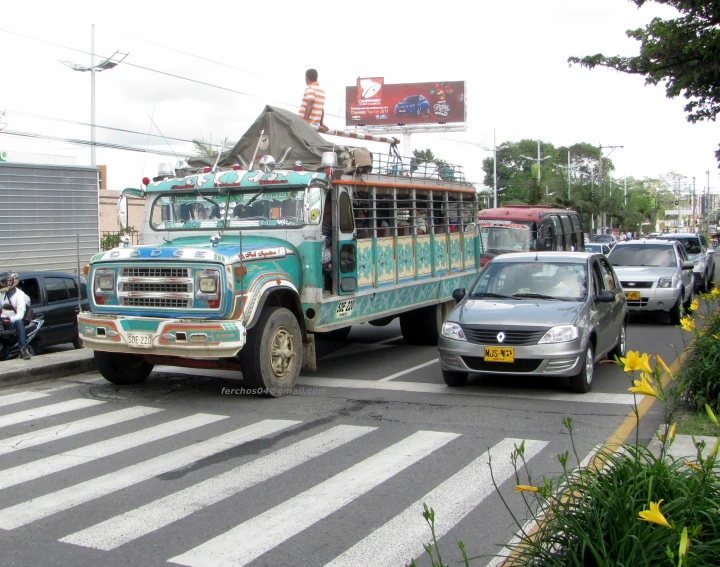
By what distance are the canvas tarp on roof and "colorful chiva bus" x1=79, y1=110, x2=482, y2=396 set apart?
569 mm

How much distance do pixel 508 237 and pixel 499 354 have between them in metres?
11.9

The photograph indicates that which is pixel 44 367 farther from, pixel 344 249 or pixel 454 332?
pixel 454 332

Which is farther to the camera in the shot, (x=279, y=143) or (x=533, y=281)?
(x=279, y=143)

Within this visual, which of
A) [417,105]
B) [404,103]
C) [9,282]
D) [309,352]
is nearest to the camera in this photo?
[309,352]

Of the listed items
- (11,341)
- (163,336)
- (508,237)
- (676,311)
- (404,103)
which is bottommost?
(676,311)

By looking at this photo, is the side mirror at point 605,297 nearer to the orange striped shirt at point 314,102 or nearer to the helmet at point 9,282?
the orange striped shirt at point 314,102

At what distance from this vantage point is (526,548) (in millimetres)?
3355

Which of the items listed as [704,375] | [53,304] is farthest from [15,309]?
[704,375]

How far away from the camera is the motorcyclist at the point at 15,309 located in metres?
11.6

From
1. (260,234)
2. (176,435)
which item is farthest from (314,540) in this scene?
(260,234)

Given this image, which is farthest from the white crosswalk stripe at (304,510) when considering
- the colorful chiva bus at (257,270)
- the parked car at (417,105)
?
the parked car at (417,105)

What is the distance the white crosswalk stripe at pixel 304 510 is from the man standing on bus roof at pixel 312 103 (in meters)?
6.73

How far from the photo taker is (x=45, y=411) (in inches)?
336

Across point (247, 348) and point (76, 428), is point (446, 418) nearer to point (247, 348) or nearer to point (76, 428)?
point (247, 348)
